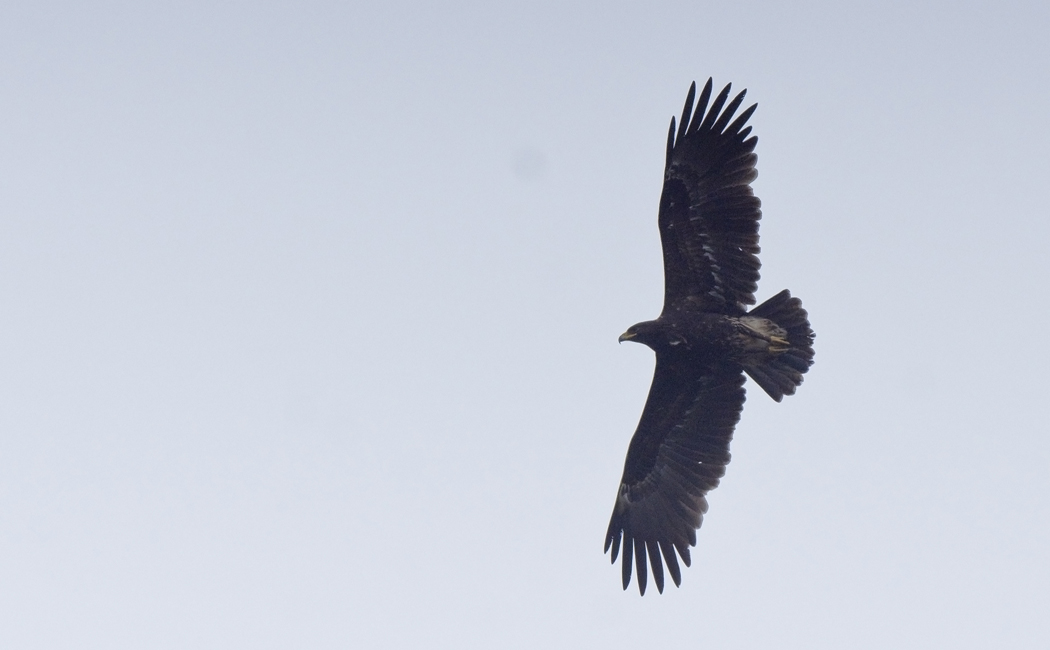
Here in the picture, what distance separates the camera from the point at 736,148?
12.6 meters

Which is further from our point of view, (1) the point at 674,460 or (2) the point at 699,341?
(1) the point at 674,460

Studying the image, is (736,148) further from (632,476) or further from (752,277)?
(632,476)

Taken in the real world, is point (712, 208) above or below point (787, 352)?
above

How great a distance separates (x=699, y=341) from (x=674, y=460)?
1815 mm

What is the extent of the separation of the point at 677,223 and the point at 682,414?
2452 mm

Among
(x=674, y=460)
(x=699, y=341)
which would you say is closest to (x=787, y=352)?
(x=699, y=341)

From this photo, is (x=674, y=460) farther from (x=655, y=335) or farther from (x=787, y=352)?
(x=787, y=352)

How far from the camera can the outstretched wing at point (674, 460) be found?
548 inches

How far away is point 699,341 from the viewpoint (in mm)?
13164

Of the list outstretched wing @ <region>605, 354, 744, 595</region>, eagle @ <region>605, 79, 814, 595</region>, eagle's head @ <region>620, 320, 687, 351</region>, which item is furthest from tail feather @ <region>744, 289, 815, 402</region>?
eagle's head @ <region>620, 320, 687, 351</region>

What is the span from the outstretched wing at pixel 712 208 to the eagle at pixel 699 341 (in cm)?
1

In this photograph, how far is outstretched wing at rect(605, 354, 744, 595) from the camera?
1391 centimetres

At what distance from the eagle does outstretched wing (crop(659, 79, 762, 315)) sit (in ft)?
0.03

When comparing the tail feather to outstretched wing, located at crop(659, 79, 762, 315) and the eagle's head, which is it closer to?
outstretched wing, located at crop(659, 79, 762, 315)
